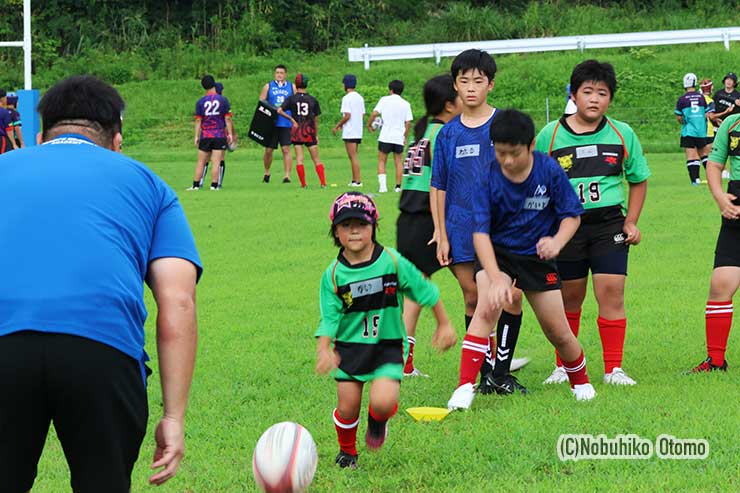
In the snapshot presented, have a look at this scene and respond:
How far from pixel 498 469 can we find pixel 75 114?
9.07 ft

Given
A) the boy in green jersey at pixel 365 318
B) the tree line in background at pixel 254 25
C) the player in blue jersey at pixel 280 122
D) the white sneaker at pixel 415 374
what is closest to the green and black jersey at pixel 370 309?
the boy in green jersey at pixel 365 318

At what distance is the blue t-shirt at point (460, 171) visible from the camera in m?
6.95

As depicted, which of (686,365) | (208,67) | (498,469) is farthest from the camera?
(208,67)

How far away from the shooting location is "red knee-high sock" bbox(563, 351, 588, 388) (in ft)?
21.9

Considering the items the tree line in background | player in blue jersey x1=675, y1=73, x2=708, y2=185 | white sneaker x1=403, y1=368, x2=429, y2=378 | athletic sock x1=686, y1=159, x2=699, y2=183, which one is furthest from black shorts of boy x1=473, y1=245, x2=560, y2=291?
the tree line in background

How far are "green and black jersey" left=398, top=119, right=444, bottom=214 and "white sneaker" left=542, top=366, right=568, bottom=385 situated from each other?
1.35 m

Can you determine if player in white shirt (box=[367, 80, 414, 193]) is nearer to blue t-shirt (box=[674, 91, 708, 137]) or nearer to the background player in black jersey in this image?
the background player in black jersey

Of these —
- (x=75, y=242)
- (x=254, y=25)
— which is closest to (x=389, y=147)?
(x=75, y=242)

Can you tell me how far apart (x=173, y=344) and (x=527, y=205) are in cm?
342

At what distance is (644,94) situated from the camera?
116 ft

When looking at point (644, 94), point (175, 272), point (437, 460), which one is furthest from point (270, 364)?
point (644, 94)

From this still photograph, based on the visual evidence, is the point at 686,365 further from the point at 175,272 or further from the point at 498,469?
the point at 175,272

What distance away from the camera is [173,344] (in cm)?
343

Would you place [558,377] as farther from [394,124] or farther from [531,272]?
[394,124]
